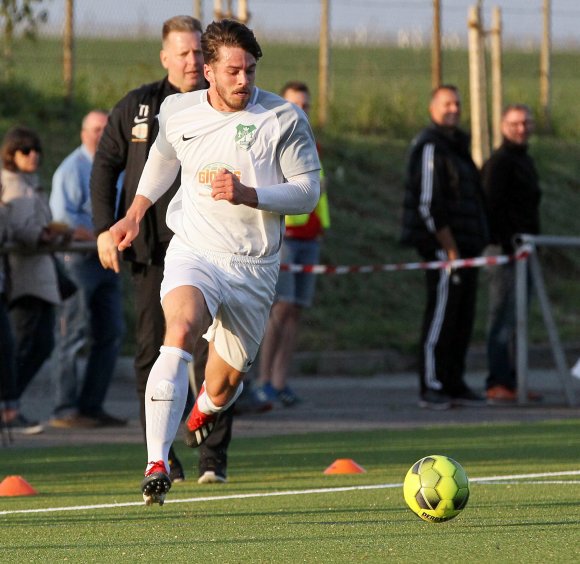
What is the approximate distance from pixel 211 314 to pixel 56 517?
1.12 meters

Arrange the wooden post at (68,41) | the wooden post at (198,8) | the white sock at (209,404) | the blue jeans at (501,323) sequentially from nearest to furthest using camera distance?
1. the white sock at (209,404)
2. the blue jeans at (501,323)
3. the wooden post at (198,8)
4. the wooden post at (68,41)

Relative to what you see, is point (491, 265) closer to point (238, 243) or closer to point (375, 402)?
point (375, 402)

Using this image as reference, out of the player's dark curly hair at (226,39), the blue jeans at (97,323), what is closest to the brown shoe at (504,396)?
the blue jeans at (97,323)

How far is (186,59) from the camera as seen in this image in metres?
8.18

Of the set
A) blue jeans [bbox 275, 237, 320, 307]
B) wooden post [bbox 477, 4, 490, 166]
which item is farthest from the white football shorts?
wooden post [bbox 477, 4, 490, 166]

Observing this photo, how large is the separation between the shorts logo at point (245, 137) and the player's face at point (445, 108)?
5.95 meters

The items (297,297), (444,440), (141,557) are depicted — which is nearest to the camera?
(141,557)

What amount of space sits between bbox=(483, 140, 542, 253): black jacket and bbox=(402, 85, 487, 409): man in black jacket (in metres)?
0.51

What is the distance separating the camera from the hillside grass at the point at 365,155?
58.6 feet

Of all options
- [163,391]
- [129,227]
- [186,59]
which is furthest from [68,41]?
[163,391]

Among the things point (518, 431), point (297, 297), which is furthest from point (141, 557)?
point (297, 297)

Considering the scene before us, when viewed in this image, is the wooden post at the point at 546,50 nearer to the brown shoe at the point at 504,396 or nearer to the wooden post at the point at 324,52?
the wooden post at the point at 324,52

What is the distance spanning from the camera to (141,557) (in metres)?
5.46

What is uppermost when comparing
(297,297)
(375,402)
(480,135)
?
(480,135)
